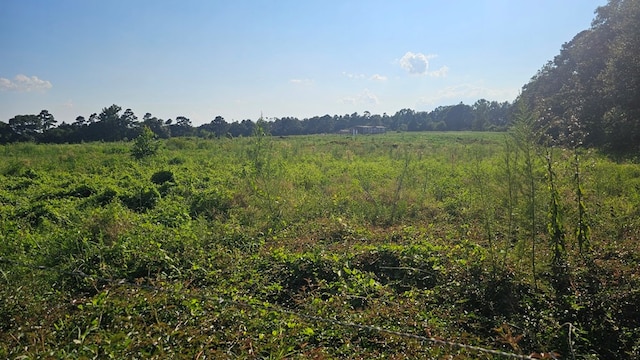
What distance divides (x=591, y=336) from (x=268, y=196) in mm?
6073

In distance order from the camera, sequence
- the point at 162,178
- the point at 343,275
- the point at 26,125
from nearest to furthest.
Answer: the point at 343,275 → the point at 162,178 → the point at 26,125

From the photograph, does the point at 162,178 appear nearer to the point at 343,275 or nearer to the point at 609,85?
the point at 343,275

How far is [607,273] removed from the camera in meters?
4.53

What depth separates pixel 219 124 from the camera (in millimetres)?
67000

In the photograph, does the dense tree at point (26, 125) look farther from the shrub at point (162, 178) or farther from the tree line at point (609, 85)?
the tree line at point (609, 85)

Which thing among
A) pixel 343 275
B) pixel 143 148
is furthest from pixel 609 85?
pixel 143 148

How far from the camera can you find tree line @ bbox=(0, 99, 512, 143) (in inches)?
1944

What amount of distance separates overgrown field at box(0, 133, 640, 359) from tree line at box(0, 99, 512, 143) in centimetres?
2460

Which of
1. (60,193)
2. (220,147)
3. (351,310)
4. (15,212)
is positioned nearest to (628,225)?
(351,310)

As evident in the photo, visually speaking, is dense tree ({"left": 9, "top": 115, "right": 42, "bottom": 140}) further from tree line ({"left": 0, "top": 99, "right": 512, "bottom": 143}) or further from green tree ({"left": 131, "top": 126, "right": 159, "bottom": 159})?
green tree ({"left": 131, "top": 126, "right": 159, "bottom": 159})

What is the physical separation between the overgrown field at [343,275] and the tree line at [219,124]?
2460 centimetres

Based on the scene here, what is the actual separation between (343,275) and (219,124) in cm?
6483

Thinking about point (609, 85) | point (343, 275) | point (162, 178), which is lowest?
point (343, 275)

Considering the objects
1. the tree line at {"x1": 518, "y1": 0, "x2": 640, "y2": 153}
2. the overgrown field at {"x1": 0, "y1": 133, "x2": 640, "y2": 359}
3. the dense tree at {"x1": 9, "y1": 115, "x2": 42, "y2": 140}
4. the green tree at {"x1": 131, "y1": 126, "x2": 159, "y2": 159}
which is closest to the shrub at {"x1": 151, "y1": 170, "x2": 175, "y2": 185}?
the overgrown field at {"x1": 0, "y1": 133, "x2": 640, "y2": 359}
